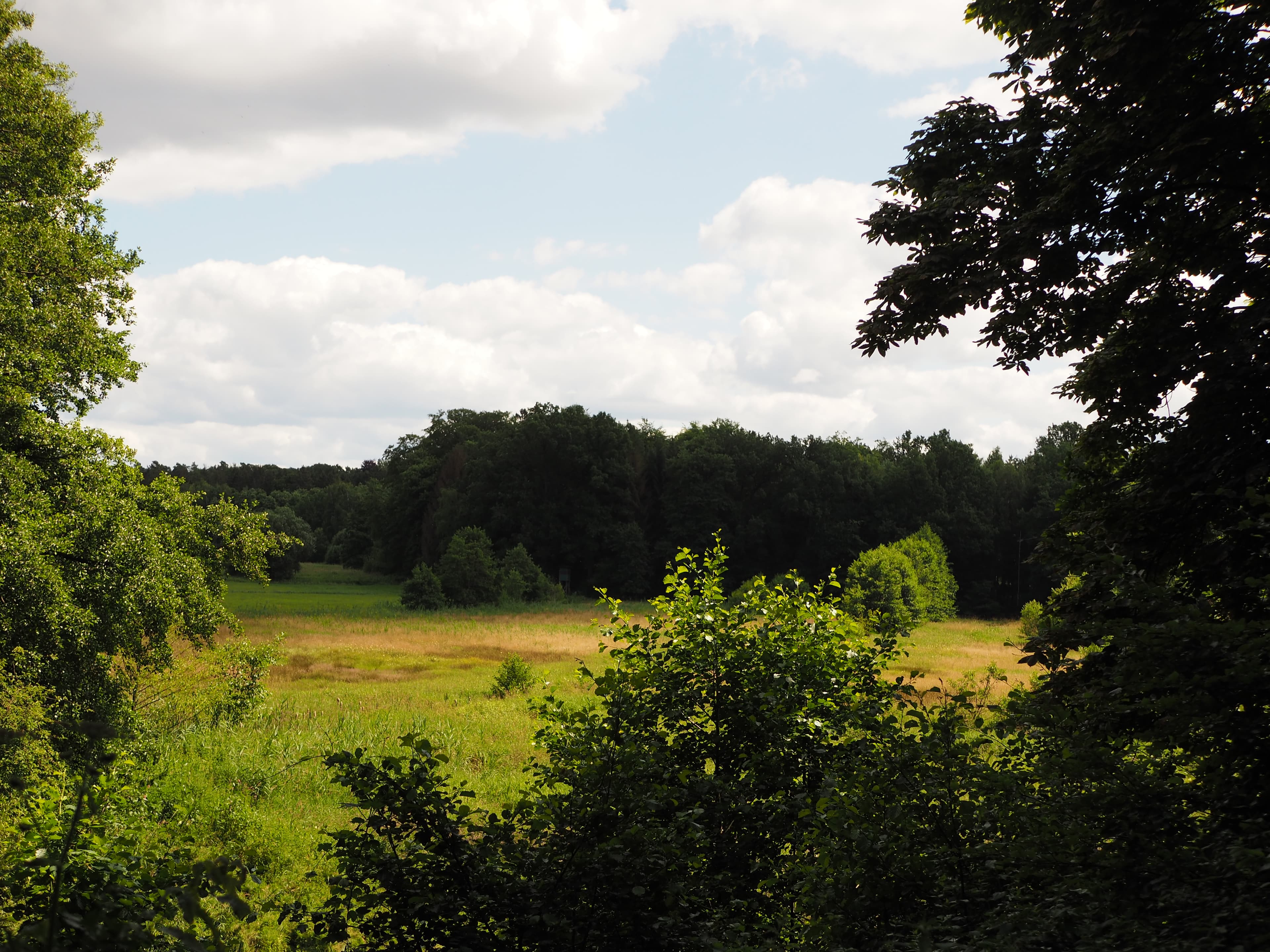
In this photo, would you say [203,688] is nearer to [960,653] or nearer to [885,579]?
[960,653]

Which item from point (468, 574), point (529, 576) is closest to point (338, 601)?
point (468, 574)

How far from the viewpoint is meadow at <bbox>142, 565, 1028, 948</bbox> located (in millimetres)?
13133

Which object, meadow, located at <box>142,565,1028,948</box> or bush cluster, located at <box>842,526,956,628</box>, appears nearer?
meadow, located at <box>142,565,1028,948</box>

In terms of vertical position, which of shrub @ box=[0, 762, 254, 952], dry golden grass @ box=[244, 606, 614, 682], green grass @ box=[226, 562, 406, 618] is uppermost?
shrub @ box=[0, 762, 254, 952]

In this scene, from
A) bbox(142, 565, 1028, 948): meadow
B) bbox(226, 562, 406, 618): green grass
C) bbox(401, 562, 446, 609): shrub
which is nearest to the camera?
bbox(142, 565, 1028, 948): meadow

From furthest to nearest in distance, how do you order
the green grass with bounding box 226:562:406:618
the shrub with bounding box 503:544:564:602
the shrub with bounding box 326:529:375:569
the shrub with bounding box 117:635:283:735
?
the shrub with bounding box 326:529:375:569
the shrub with bounding box 503:544:564:602
the green grass with bounding box 226:562:406:618
the shrub with bounding box 117:635:283:735

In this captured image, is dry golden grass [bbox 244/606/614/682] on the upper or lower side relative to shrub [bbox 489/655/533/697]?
lower

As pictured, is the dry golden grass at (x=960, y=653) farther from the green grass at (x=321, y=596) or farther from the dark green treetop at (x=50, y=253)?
the green grass at (x=321, y=596)

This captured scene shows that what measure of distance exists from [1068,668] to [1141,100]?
4.94 m

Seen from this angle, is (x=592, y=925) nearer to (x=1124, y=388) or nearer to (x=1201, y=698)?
(x=1201, y=698)

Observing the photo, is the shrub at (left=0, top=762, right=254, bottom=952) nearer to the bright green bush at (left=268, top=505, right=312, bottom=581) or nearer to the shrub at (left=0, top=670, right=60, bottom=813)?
the shrub at (left=0, top=670, right=60, bottom=813)

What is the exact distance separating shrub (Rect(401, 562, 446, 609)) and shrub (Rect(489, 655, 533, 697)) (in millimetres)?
34701

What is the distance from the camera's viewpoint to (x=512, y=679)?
2736 cm

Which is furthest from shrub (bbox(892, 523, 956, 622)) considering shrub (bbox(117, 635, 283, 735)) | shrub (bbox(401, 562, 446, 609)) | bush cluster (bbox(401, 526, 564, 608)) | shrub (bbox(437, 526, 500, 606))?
shrub (bbox(117, 635, 283, 735))
